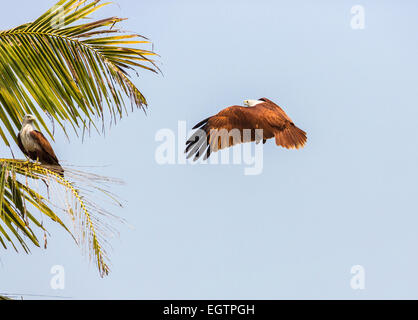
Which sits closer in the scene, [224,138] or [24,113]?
[24,113]

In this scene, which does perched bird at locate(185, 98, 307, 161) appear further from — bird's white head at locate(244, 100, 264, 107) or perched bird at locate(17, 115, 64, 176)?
perched bird at locate(17, 115, 64, 176)

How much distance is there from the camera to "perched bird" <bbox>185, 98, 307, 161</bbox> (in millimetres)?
8500

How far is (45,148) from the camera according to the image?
538 centimetres

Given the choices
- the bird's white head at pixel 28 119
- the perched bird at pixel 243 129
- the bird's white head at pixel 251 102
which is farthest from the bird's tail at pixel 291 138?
the bird's white head at pixel 28 119

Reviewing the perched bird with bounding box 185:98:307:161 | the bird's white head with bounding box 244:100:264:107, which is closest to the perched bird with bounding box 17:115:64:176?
the perched bird with bounding box 185:98:307:161

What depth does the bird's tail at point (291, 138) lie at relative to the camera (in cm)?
883

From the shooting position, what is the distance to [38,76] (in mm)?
4527

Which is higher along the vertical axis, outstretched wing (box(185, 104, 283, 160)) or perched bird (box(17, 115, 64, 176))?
outstretched wing (box(185, 104, 283, 160))

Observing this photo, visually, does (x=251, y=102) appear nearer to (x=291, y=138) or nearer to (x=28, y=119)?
(x=291, y=138)
